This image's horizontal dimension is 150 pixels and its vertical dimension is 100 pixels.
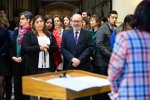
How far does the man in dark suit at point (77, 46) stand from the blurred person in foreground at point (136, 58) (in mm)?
3013

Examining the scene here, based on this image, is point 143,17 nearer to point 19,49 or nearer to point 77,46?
point 77,46

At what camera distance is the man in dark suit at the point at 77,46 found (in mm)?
6293

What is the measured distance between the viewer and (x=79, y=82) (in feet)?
13.9

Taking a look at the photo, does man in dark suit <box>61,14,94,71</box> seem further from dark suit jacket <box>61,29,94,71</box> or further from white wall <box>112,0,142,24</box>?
white wall <box>112,0,142,24</box>

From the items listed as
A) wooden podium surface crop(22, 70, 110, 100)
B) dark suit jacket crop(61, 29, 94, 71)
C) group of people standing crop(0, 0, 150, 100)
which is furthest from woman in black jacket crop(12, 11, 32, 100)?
wooden podium surface crop(22, 70, 110, 100)

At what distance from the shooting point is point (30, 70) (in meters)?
6.41

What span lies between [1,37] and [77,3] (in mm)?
20484

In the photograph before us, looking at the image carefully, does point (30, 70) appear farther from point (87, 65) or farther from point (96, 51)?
point (96, 51)

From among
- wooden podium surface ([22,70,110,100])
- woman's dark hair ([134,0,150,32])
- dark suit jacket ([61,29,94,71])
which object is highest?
woman's dark hair ([134,0,150,32])

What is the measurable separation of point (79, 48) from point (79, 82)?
215cm

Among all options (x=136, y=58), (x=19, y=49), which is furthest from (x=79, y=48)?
(x=136, y=58)

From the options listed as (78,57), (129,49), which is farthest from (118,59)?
(78,57)

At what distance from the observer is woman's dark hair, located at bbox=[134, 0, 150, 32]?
3154 mm

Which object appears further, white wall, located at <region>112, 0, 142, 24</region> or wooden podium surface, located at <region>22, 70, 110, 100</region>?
white wall, located at <region>112, 0, 142, 24</region>
